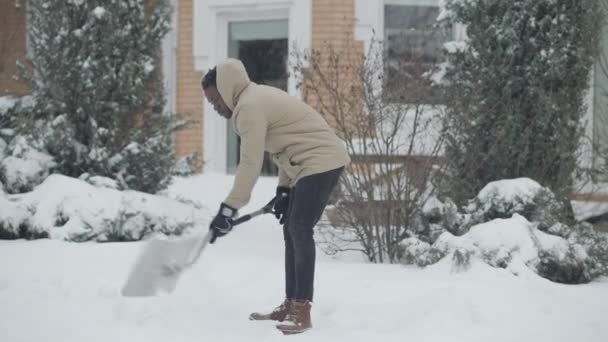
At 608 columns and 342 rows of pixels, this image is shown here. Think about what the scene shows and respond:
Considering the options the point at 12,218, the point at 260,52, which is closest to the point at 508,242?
the point at 12,218

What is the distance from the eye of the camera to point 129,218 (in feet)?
24.7

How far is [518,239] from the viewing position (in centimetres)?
623

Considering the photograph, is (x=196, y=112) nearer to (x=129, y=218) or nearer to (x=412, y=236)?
(x=129, y=218)

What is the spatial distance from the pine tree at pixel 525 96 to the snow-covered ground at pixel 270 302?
1.32 meters

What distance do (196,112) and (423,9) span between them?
3386 millimetres

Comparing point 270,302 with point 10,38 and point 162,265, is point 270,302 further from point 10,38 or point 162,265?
point 10,38

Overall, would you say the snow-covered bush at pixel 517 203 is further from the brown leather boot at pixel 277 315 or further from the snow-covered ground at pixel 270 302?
the brown leather boot at pixel 277 315

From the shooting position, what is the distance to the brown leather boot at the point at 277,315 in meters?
4.96

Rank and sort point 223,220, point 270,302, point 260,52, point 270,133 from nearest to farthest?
1. point 223,220
2. point 270,133
3. point 270,302
4. point 260,52

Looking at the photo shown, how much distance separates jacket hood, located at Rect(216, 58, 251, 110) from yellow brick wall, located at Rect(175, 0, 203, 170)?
22.3 feet

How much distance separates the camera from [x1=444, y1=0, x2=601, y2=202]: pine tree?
282 inches

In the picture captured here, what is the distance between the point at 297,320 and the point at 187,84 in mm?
7458

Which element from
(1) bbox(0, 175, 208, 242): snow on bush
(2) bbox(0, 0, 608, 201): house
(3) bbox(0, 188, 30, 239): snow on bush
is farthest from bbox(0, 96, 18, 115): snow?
(2) bbox(0, 0, 608, 201): house

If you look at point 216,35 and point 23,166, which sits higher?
point 216,35
